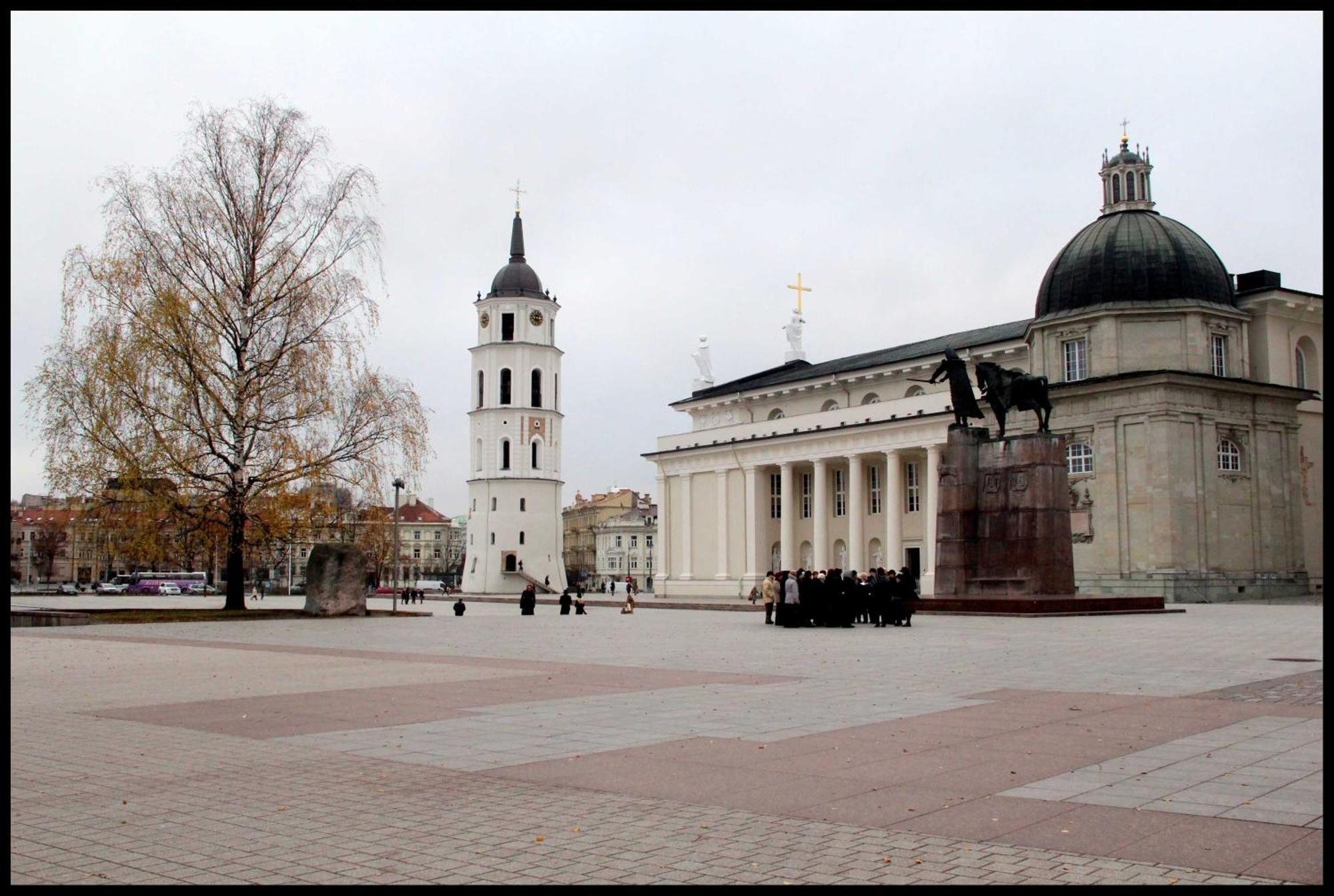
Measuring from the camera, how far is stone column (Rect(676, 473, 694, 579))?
274 ft

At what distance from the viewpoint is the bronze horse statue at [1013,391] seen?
→ 3734cm

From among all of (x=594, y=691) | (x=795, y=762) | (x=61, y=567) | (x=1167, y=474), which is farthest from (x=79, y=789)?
(x=61, y=567)

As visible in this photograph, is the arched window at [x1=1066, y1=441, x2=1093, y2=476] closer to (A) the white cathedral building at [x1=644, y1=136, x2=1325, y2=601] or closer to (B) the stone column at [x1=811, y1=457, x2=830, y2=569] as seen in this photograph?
(A) the white cathedral building at [x1=644, y1=136, x2=1325, y2=601]

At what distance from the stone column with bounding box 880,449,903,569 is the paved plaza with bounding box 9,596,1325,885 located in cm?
4905

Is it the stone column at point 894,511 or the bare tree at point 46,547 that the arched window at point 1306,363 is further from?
the bare tree at point 46,547

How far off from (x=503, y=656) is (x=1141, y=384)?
141 ft

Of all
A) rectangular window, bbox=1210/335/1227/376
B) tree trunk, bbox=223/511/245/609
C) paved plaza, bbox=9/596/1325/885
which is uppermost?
rectangular window, bbox=1210/335/1227/376

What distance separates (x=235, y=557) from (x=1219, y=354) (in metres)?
45.3

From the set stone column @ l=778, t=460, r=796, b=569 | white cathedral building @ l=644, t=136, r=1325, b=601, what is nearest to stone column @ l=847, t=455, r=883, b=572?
white cathedral building @ l=644, t=136, r=1325, b=601

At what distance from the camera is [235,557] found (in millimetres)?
39812

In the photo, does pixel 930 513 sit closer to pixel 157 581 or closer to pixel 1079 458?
pixel 1079 458

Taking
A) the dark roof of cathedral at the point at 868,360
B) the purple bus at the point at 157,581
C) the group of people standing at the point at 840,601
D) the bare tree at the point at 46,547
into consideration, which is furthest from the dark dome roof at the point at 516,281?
the group of people standing at the point at 840,601

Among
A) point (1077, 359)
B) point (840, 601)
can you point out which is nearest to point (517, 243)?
point (1077, 359)

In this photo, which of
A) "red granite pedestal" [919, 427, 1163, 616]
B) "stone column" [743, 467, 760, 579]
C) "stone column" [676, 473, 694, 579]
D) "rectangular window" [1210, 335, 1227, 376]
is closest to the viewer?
"red granite pedestal" [919, 427, 1163, 616]
